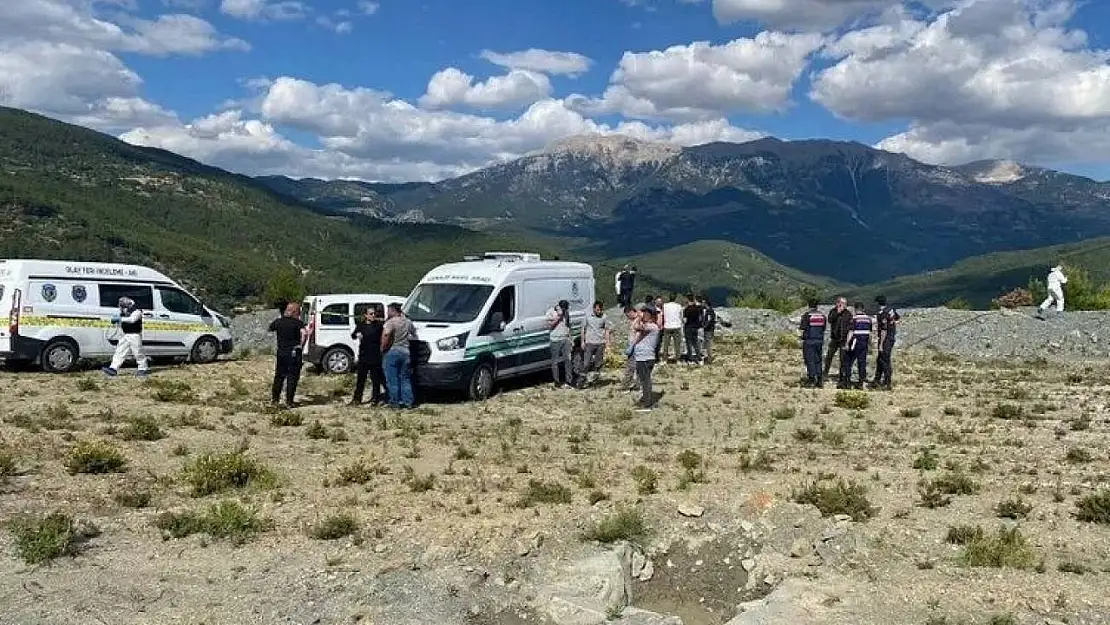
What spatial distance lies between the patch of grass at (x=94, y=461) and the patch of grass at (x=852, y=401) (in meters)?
12.6

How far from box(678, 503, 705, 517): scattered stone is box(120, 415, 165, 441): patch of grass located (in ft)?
25.3

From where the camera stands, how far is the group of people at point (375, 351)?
14867mm

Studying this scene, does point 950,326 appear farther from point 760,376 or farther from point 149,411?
point 149,411

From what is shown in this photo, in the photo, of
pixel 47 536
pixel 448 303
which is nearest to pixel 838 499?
pixel 47 536

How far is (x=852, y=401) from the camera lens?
16.3 m

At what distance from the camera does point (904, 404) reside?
16.6 m

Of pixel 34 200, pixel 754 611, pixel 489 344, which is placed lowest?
pixel 754 611

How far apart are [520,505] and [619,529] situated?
1.30 meters

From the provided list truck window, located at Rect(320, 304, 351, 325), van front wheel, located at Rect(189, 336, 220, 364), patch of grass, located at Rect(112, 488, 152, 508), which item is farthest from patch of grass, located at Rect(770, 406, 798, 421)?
van front wheel, located at Rect(189, 336, 220, 364)

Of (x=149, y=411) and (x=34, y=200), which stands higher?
(x=34, y=200)

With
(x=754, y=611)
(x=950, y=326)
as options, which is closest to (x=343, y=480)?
(x=754, y=611)

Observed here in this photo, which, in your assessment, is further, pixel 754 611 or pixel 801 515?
pixel 801 515

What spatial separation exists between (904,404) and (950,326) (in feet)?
49.6

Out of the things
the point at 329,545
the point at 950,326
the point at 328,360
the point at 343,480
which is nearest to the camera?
the point at 329,545
